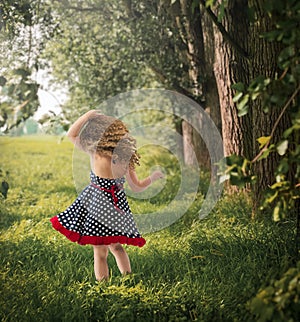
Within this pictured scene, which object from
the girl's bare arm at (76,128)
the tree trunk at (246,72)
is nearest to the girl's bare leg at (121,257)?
the girl's bare arm at (76,128)

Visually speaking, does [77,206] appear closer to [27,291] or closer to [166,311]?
[27,291]

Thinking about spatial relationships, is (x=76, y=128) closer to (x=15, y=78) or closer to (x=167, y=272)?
(x=15, y=78)

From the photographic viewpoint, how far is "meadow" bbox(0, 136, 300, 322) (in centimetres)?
367

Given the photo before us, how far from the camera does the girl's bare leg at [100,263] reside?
4.31 meters

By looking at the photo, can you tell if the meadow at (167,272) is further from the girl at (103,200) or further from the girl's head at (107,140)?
the girl's head at (107,140)

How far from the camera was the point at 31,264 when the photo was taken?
15.6 feet

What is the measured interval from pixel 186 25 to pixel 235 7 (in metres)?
2.38

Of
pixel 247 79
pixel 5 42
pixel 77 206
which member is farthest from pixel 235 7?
pixel 77 206

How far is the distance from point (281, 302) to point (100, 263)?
5.63 feet

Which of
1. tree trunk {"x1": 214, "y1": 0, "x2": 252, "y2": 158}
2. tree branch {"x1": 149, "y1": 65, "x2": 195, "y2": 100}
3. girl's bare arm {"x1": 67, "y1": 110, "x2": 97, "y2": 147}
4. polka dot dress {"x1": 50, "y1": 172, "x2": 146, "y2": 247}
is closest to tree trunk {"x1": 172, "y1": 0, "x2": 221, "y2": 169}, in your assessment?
tree branch {"x1": 149, "y1": 65, "x2": 195, "y2": 100}

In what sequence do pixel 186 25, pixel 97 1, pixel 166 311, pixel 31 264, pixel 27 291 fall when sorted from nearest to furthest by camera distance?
pixel 166 311 → pixel 27 291 → pixel 31 264 → pixel 186 25 → pixel 97 1

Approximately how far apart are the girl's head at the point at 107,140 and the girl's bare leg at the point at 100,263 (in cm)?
61

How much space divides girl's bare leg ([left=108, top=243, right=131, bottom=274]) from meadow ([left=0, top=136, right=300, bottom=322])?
8 cm

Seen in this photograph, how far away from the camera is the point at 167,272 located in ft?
14.6
